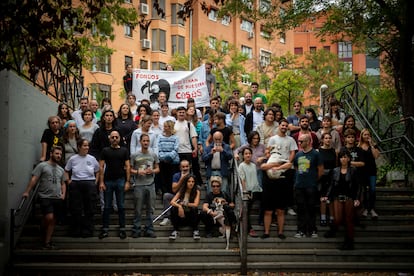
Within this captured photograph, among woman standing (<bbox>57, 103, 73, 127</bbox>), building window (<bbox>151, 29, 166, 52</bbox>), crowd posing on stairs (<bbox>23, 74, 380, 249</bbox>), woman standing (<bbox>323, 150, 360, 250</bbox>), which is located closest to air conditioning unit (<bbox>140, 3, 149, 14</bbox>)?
building window (<bbox>151, 29, 166, 52</bbox>)

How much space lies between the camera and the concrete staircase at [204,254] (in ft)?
36.8

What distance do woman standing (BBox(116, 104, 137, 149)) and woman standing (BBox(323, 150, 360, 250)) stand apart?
15.4ft

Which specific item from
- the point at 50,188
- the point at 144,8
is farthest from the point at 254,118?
the point at 144,8

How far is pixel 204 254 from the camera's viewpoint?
38.1 feet

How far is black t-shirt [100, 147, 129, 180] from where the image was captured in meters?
12.1

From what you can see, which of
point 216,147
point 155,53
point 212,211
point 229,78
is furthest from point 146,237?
point 155,53

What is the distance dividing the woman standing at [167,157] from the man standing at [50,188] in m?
2.18

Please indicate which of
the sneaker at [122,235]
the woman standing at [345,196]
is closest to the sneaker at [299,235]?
the woman standing at [345,196]

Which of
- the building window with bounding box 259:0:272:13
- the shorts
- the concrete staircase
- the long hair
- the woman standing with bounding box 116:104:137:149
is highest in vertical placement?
the building window with bounding box 259:0:272:13

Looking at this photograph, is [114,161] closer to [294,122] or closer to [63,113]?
[63,113]

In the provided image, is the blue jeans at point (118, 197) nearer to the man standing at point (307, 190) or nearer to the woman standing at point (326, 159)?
the man standing at point (307, 190)

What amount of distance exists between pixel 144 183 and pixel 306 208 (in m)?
3.29

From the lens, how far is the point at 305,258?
11742mm

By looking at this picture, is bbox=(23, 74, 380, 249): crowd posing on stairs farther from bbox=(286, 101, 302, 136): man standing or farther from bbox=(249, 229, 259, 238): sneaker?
bbox=(286, 101, 302, 136): man standing
